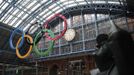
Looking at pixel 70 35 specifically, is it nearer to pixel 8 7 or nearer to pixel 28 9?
pixel 28 9

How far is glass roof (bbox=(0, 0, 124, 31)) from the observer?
26625mm

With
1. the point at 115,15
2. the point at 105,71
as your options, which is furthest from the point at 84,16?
the point at 105,71

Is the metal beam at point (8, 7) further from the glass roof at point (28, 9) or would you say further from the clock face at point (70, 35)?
the clock face at point (70, 35)

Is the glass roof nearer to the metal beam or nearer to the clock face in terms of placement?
the metal beam

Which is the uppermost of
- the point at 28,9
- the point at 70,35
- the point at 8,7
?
the point at 28,9

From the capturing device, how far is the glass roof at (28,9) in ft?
87.4

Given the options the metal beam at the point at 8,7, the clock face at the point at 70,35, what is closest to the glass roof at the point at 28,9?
the metal beam at the point at 8,7

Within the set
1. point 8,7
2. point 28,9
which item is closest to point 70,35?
point 28,9

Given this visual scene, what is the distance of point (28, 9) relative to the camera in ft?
94.2

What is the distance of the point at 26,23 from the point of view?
3056 centimetres

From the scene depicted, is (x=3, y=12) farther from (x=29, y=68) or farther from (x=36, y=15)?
(x=29, y=68)

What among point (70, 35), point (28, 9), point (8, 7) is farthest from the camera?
point (28, 9)

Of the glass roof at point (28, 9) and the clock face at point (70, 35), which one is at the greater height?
the glass roof at point (28, 9)

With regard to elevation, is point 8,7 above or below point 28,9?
below
